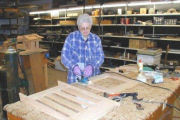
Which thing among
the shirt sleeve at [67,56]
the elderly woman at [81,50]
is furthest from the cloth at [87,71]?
the shirt sleeve at [67,56]

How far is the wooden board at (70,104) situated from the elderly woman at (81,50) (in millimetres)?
621

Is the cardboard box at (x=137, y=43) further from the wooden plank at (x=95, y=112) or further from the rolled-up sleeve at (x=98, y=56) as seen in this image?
the wooden plank at (x=95, y=112)

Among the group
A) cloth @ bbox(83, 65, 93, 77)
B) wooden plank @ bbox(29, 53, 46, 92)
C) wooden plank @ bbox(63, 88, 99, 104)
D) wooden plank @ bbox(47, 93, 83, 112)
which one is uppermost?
cloth @ bbox(83, 65, 93, 77)

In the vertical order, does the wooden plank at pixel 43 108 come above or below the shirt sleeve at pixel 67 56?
below

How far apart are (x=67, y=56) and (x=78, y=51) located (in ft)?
0.46

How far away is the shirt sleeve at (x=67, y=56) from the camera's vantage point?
196 cm

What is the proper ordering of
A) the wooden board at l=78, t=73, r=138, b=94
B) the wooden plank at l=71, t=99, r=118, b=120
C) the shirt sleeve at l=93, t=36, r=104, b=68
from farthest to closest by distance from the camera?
the shirt sleeve at l=93, t=36, r=104, b=68 < the wooden board at l=78, t=73, r=138, b=94 < the wooden plank at l=71, t=99, r=118, b=120

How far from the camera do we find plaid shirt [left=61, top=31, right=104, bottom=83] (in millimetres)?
1992

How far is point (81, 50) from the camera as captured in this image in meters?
2.04

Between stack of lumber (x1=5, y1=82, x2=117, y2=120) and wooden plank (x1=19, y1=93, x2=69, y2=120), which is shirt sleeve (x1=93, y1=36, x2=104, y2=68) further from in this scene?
wooden plank (x1=19, y1=93, x2=69, y2=120)

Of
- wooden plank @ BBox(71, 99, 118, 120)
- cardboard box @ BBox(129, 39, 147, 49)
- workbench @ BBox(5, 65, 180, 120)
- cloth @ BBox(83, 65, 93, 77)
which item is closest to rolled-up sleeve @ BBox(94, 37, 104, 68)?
cloth @ BBox(83, 65, 93, 77)

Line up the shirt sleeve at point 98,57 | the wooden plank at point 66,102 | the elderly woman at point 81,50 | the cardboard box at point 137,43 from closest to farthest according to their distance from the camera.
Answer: the wooden plank at point 66,102
the elderly woman at point 81,50
the shirt sleeve at point 98,57
the cardboard box at point 137,43

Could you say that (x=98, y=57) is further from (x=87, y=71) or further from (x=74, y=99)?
(x=74, y=99)

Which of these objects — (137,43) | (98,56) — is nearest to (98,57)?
(98,56)
